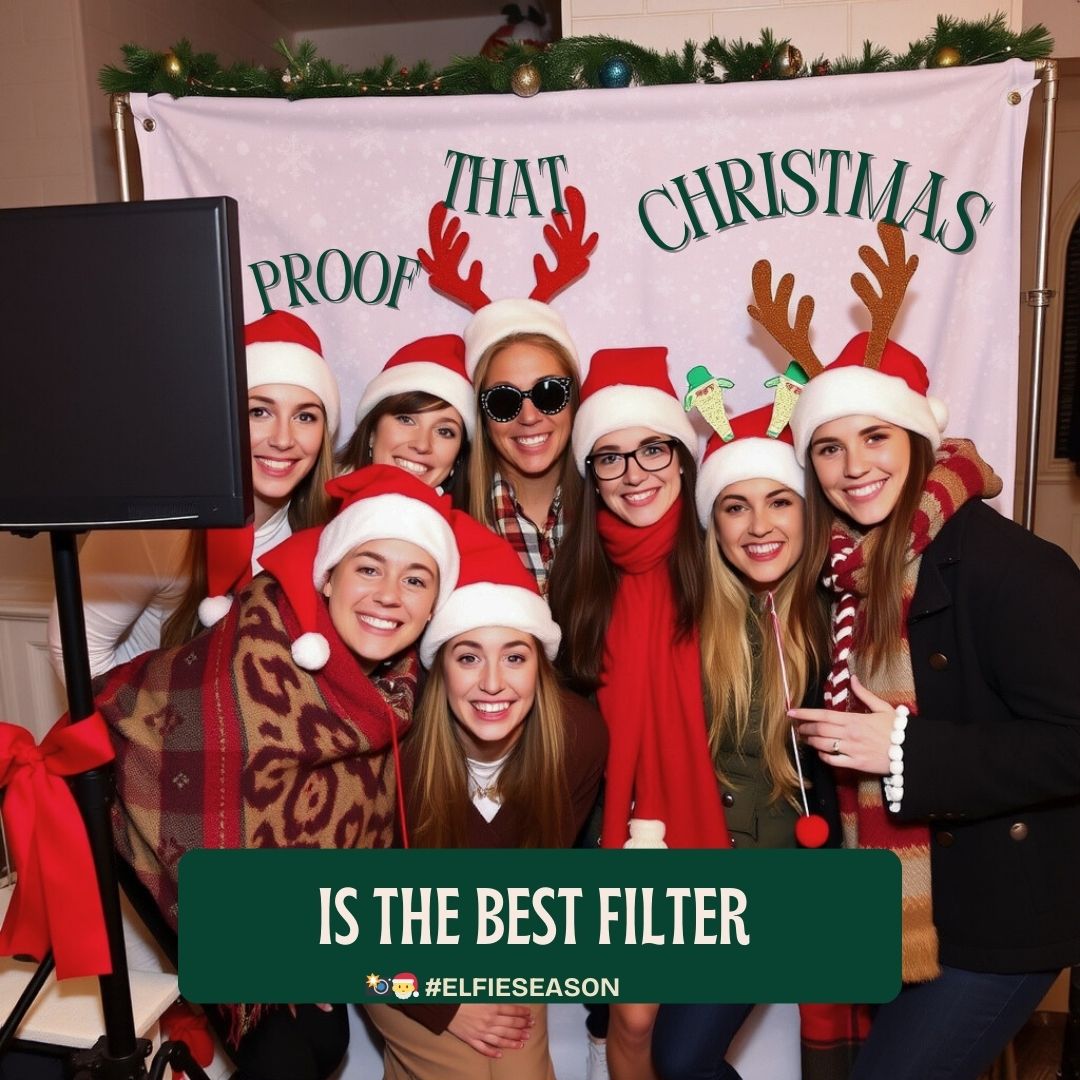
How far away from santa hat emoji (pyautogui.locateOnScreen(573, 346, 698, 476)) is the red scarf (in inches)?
7.7

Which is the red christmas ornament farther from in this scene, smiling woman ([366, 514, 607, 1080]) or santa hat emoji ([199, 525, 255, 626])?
santa hat emoji ([199, 525, 255, 626])

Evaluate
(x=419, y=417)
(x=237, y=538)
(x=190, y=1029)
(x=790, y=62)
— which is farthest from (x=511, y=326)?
(x=190, y=1029)

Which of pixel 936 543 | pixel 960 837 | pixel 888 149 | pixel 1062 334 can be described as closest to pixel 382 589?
pixel 936 543

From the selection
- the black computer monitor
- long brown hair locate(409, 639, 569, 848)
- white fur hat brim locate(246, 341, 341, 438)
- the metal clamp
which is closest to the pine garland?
the metal clamp

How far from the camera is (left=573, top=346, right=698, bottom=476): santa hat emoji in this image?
2256 millimetres

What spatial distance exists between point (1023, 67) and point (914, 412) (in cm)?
108

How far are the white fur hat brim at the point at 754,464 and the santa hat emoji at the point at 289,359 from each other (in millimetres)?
960

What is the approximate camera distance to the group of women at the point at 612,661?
183 cm

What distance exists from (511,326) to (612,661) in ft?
2.89

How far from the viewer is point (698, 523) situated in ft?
7.65

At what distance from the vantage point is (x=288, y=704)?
1.86 meters

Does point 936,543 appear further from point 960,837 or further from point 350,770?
point 350,770

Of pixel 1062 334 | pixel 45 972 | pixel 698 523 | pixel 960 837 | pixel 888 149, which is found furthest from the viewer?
pixel 1062 334

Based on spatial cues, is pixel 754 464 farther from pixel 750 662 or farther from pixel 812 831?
pixel 812 831
